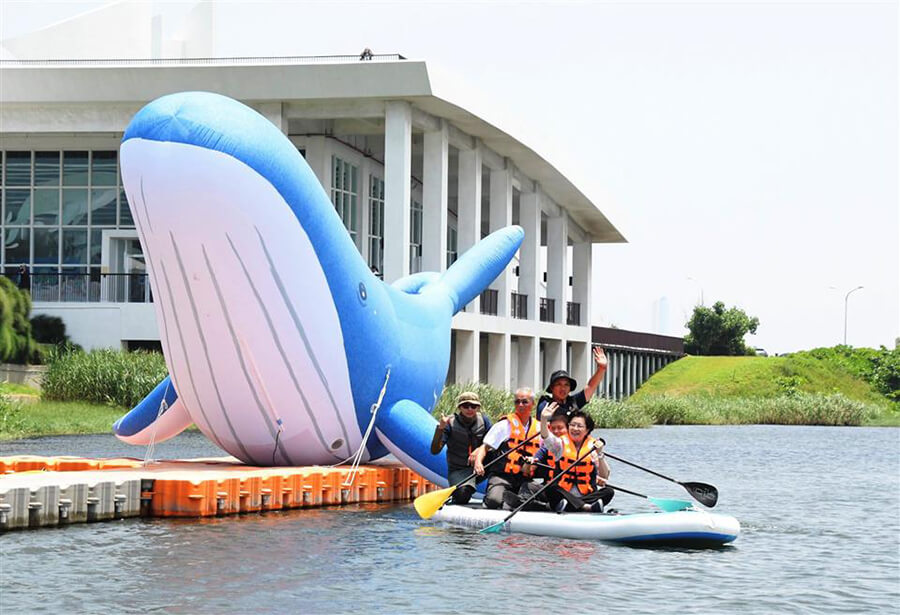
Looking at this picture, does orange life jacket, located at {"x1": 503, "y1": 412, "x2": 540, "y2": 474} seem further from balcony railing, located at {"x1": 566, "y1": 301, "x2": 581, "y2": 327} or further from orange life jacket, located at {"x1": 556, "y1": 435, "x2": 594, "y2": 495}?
balcony railing, located at {"x1": 566, "y1": 301, "x2": 581, "y2": 327}

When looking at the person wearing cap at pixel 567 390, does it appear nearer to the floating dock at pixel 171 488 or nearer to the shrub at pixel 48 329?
the floating dock at pixel 171 488

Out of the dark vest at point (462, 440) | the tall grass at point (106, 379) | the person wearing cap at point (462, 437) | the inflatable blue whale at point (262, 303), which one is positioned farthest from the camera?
the tall grass at point (106, 379)

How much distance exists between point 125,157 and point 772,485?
41.9ft

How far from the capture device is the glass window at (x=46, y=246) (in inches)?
1689

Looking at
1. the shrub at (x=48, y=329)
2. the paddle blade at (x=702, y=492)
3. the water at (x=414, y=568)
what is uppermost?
the shrub at (x=48, y=329)

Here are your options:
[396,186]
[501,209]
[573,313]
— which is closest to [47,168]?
[396,186]

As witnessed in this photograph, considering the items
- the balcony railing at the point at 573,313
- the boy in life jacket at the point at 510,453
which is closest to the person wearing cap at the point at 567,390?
the boy in life jacket at the point at 510,453

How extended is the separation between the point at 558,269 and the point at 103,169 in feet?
64.6

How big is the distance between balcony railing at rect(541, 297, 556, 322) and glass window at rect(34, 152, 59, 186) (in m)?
20.1

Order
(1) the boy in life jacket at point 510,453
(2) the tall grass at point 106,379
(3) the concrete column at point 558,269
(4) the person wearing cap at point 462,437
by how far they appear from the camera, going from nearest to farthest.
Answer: (1) the boy in life jacket at point 510,453, (4) the person wearing cap at point 462,437, (2) the tall grass at point 106,379, (3) the concrete column at point 558,269

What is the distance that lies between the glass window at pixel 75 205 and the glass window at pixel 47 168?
0.53 meters

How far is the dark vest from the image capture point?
16.4 metres

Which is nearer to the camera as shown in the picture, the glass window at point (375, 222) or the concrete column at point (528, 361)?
the glass window at point (375, 222)

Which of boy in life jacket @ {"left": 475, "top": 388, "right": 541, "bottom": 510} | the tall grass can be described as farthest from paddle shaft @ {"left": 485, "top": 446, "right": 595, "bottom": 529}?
the tall grass
